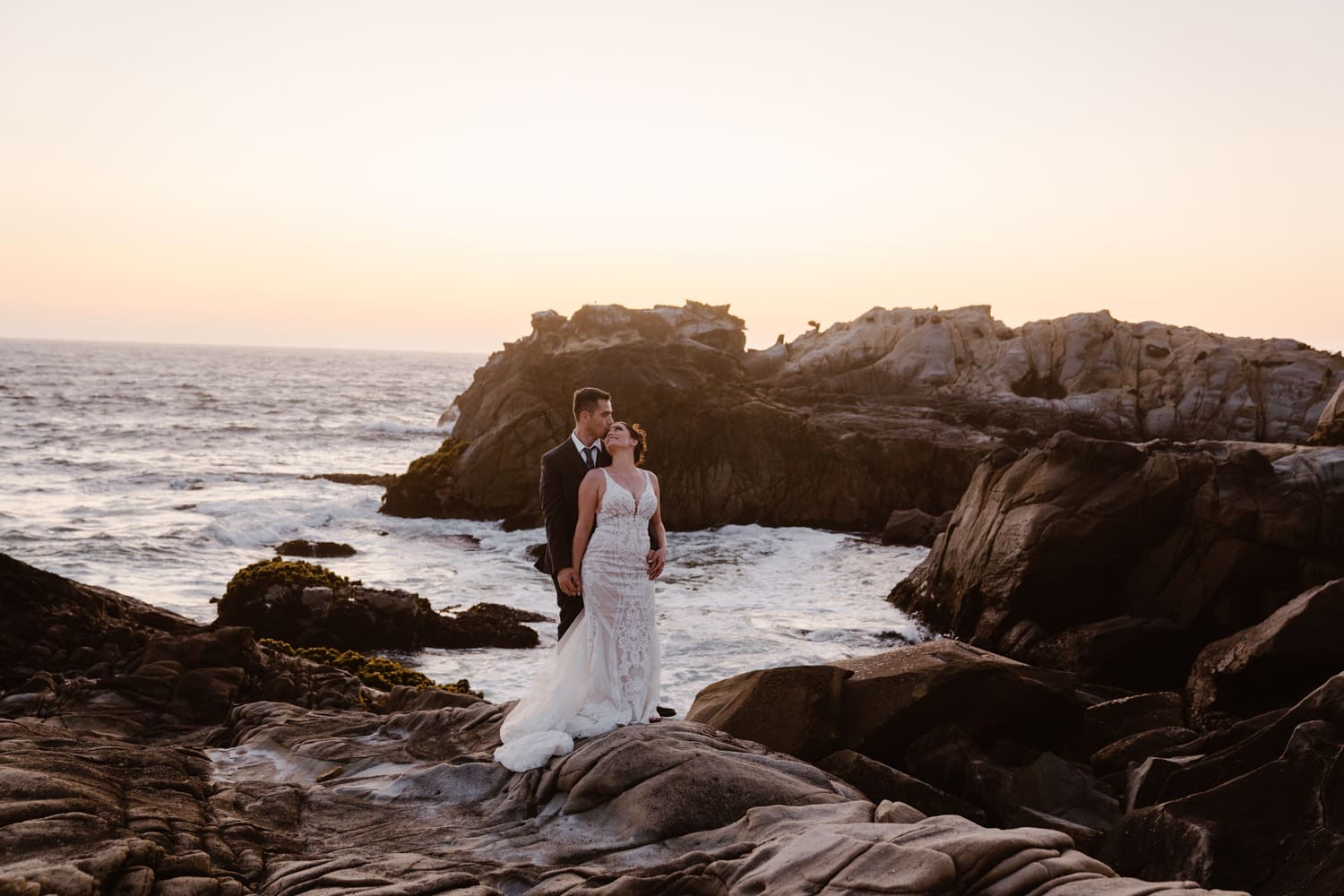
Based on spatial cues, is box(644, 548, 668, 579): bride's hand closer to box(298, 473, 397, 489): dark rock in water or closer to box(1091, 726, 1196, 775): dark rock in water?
box(1091, 726, 1196, 775): dark rock in water

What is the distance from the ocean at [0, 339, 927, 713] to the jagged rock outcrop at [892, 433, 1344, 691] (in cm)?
299

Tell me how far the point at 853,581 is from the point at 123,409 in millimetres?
67968

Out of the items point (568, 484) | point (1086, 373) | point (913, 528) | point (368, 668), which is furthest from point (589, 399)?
point (1086, 373)

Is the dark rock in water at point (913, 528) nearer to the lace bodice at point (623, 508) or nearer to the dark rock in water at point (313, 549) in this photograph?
the dark rock in water at point (313, 549)

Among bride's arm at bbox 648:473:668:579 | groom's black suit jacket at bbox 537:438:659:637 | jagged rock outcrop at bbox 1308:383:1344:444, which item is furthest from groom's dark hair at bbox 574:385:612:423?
jagged rock outcrop at bbox 1308:383:1344:444

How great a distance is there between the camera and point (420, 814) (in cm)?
775

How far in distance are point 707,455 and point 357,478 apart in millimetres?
18008

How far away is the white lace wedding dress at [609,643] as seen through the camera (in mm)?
8430

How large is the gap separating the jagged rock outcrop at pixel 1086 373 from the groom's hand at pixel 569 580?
36625 millimetres

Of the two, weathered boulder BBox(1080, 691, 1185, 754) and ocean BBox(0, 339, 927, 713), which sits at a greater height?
weathered boulder BBox(1080, 691, 1185, 754)

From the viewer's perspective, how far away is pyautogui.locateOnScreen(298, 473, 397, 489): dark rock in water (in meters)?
43.2

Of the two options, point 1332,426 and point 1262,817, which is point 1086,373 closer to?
point 1332,426

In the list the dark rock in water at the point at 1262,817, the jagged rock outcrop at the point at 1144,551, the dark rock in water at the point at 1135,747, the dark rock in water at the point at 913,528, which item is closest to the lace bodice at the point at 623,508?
the dark rock in water at the point at 1262,817

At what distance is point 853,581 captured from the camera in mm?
26234
